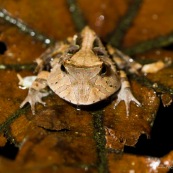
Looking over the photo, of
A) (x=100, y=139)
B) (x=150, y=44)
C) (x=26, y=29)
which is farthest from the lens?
(x=150, y=44)

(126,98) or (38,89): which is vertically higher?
(38,89)

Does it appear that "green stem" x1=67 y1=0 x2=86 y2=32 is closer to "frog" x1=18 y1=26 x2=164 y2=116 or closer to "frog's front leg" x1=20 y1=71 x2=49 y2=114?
"frog" x1=18 y1=26 x2=164 y2=116

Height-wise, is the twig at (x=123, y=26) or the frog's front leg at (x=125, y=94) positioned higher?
the twig at (x=123, y=26)

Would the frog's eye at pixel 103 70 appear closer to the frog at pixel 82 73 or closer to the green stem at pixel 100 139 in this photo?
the frog at pixel 82 73

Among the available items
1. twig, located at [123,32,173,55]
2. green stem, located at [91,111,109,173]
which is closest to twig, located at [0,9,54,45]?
twig, located at [123,32,173,55]

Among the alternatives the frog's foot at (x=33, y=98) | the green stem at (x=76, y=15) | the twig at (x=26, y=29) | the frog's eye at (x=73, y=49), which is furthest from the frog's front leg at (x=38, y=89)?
the green stem at (x=76, y=15)

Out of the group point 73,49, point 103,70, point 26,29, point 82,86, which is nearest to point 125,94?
point 103,70

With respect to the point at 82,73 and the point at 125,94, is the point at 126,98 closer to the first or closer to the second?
the point at 125,94

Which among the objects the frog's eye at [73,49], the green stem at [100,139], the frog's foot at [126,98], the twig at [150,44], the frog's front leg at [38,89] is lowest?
the green stem at [100,139]
